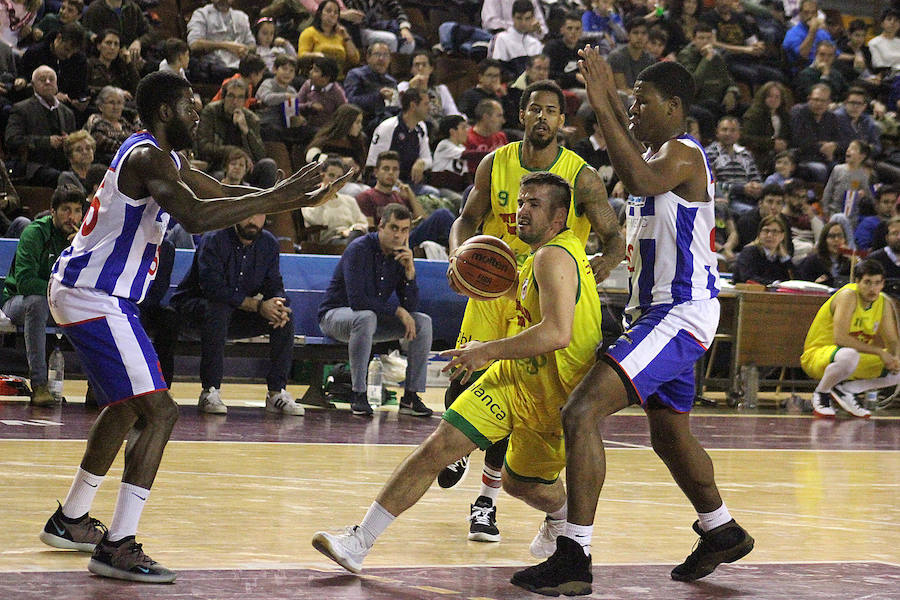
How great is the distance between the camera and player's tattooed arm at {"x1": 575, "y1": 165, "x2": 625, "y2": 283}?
570cm

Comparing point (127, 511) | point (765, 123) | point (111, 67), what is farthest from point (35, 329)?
point (765, 123)

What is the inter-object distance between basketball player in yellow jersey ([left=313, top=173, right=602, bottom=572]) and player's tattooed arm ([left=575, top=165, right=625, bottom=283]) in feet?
3.06

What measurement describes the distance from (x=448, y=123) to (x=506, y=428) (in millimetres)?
9743

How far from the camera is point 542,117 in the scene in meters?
5.87

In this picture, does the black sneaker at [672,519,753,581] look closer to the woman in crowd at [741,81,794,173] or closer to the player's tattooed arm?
the player's tattooed arm

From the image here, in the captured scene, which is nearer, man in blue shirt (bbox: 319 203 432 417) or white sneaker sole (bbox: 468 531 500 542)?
white sneaker sole (bbox: 468 531 500 542)

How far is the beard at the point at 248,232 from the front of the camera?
9867mm

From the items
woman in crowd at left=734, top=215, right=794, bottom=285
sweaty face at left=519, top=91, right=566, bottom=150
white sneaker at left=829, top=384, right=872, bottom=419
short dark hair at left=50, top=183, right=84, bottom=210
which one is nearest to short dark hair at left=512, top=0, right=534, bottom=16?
woman in crowd at left=734, top=215, right=794, bottom=285

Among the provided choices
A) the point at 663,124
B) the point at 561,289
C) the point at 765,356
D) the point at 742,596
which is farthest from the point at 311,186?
A: the point at 765,356

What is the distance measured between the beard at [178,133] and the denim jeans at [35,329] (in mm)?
5104

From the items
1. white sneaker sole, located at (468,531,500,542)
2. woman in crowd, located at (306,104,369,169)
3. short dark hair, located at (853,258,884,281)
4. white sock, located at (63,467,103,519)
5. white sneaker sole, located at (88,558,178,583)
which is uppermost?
woman in crowd, located at (306,104,369,169)

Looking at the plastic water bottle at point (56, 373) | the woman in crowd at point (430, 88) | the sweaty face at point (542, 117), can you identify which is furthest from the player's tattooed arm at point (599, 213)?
the woman in crowd at point (430, 88)

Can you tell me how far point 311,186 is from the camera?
423 centimetres

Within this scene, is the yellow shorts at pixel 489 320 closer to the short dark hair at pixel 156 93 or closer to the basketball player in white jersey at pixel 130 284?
the basketball player in white jersey at pixel 130 284
